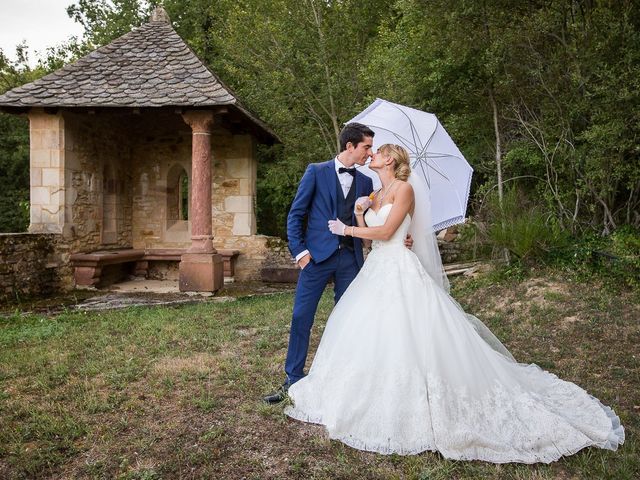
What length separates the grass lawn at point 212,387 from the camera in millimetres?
2678

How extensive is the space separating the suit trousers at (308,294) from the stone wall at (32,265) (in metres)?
6.50

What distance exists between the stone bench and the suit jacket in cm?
736

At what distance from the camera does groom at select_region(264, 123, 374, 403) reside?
355 centimetres

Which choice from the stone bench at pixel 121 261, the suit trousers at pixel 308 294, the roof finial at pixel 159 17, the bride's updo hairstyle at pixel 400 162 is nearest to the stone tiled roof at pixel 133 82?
the roof finial at pixel 159 17

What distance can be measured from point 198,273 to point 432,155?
5945 millimetres

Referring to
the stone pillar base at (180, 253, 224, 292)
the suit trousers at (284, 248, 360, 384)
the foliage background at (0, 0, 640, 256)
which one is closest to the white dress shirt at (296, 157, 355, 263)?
the suit trousers at (284, 248, 360, 384)

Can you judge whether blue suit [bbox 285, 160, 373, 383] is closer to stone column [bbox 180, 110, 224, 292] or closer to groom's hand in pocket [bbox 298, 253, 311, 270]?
groom's hand in pocket [bbox 298, 253, 311, 270]

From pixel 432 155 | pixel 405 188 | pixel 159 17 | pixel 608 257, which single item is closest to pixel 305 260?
pixel 405 188

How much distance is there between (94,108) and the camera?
9266 mm

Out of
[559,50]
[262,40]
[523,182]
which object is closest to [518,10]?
[559,50]

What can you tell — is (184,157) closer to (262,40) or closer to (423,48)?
(262,40)

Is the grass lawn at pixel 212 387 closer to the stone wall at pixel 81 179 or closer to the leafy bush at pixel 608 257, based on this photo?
the leafy bush at pixel 608 257

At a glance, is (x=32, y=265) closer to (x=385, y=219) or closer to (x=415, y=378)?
(x=385, y=219)

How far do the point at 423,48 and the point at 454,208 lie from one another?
691 cm
